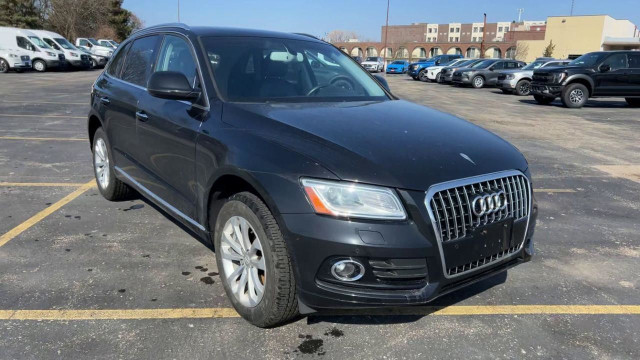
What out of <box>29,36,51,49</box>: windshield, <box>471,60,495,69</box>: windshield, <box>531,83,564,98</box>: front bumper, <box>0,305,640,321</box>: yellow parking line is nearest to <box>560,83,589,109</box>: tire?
<box>531,83,564,98</box>: front bumper

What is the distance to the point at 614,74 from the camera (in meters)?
16.7

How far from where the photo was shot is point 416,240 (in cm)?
243

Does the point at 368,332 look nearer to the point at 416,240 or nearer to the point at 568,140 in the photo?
the point at 416,240

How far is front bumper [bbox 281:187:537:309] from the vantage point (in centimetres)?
241

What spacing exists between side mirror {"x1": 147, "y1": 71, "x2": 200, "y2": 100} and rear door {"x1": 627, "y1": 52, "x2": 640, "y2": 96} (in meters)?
17.7

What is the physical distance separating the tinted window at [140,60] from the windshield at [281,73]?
0.85 meters

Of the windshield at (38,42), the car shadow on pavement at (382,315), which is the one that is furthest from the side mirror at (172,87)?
the windshield at (38,42)

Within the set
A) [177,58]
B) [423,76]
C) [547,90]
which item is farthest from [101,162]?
[423,76]

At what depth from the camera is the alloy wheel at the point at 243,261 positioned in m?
2.82

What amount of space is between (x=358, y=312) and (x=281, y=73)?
184 centimetres

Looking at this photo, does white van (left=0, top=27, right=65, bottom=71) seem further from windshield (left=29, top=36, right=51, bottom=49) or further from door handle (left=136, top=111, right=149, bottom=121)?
door handle (left=136, top=111, right=149, bottom=121)

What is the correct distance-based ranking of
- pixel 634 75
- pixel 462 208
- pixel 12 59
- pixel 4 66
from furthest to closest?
pixel 4 66
pixel 12 59
pixel 634 75
pixel 462 208

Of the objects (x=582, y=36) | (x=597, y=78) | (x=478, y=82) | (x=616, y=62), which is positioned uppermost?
(x=582, y=36)

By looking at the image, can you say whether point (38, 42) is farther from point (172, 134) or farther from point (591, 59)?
point (172, 134)
